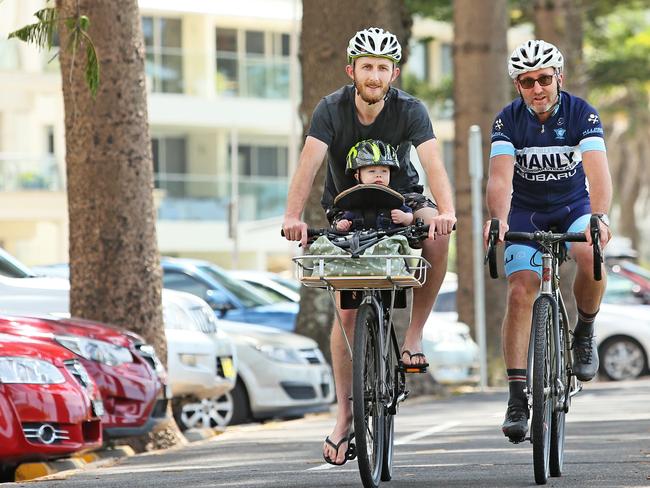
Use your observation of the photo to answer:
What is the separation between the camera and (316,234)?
8750 millimetres

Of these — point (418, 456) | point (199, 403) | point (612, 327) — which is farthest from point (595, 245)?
point (612, 327)

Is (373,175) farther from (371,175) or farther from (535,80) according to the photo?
(535,80)

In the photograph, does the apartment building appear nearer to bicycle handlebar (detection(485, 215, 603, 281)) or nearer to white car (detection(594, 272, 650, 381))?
white car (detection(594, 272, 650, 381))

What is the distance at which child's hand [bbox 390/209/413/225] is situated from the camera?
8.95 meters

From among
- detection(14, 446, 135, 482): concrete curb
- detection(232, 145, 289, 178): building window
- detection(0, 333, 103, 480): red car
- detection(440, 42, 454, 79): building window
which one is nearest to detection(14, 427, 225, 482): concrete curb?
detection(14, 446, 135, 482): concrete curb

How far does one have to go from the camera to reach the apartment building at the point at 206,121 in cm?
4722

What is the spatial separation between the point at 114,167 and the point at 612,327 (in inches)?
522

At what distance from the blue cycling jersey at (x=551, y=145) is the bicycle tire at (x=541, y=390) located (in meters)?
0.68

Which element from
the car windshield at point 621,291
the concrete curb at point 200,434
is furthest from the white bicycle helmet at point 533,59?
the car windshield at point 621,291

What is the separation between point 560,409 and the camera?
9.19 meters

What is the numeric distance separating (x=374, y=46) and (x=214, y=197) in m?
44.2

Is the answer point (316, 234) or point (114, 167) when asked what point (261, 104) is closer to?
point (114, 167)

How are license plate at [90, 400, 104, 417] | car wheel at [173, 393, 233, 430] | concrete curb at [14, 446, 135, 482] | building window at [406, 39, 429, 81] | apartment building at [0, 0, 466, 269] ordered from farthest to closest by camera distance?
building window at [406, 39, 429, 81] → apartment building at [0, 0, 466, 269] → car wheel at [173, 393, 233, 430] → concrete curb at [14, 446, 135, 482] → license plate at [90, 400, 104, 417]

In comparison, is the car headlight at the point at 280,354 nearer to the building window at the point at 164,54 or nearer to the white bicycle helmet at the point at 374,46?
the white bicycle helmet at the point at 374,46
